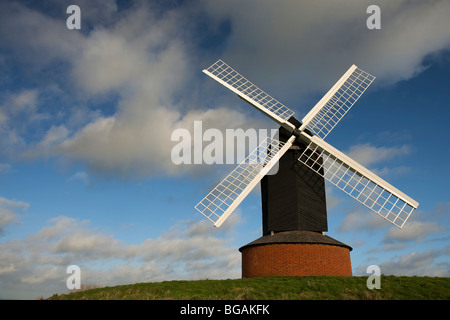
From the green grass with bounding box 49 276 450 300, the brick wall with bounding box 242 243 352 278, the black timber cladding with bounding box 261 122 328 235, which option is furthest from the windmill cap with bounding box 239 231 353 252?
the green grass with bounding box 49 276 450 300

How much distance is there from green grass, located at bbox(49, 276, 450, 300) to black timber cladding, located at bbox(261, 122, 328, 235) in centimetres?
466

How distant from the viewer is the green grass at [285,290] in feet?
55.0

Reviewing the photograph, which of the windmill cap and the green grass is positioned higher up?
the windmill cap

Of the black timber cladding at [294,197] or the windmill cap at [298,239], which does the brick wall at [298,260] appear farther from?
the black timber cladding at [294,197]

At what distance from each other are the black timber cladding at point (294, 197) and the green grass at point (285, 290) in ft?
15.3

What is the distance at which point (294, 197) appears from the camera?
949 inches

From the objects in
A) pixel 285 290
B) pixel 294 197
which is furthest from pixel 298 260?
pixel 285 290

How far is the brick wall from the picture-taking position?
22.5 meters

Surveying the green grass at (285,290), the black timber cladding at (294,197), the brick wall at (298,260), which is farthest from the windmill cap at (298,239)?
the green grass at (285,290)

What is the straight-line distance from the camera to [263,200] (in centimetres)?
2705

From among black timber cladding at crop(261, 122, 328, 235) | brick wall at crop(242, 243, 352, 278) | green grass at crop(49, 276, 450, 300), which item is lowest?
green grass at crop(49, 276, 450, 300)

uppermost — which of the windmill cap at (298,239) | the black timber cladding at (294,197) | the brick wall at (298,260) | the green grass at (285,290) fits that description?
the black timber cladding at (294,197)

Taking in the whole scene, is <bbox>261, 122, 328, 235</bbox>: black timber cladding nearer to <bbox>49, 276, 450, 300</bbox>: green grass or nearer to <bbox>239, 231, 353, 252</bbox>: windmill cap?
<bbox>239, 231, 353, 252</bbox>: windmill cap
